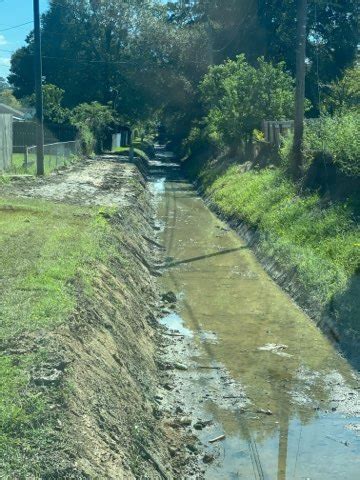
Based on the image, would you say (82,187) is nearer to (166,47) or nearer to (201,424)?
(201,424)

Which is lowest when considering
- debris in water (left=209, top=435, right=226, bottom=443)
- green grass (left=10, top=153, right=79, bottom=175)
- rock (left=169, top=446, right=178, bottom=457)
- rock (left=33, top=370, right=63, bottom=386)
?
debris in water (left=209, top=435, right=226, bottom=443)

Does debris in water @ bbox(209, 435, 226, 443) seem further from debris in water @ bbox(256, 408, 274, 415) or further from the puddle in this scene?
the puddle

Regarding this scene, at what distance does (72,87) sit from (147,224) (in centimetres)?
3604

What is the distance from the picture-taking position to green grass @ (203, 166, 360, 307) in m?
14.5

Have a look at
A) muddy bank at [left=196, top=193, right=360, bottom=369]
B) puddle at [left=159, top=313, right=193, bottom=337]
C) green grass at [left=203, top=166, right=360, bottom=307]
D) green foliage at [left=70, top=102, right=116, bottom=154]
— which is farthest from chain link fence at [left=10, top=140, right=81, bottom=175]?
puddle at [left=159, top=313, right=193, bottom=337]

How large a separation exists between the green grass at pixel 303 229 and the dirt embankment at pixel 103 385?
3649mm

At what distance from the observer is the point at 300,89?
21.7m

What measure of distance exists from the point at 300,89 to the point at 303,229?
5.50 metres

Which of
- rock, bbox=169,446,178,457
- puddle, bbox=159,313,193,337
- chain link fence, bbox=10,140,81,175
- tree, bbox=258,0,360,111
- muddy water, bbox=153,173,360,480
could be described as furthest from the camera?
tree, bbox=258,0,360,111

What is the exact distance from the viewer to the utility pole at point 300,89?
68.6 feet

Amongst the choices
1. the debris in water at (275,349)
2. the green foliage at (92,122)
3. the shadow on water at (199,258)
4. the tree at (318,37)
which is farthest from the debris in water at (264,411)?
the tree at (318,37)

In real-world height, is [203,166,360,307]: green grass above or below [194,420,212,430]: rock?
above

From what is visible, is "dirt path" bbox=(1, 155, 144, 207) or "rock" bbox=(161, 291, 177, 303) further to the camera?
"dirt path" bbox=(1, 155, 144, 207)

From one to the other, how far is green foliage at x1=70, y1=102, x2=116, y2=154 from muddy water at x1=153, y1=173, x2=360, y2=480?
92.6 ft
